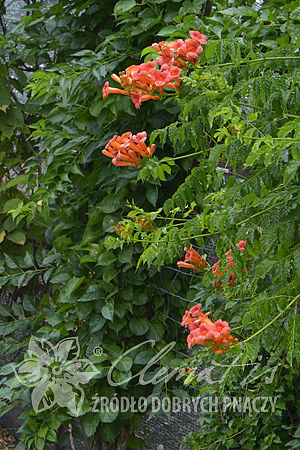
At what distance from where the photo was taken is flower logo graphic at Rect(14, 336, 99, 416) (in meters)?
1.71

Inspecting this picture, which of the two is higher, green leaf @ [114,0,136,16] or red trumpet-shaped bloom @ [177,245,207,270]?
green leaf @ [114,0,136,16]

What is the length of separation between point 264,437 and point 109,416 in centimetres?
51

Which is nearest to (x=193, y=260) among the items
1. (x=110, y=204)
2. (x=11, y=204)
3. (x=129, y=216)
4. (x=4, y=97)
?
(x=129, y=216)

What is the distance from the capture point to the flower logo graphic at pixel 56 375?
5.61 ft

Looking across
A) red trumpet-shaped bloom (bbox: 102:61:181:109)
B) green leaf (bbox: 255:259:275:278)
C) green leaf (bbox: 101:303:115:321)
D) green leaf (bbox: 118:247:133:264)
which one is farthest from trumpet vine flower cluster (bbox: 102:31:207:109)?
green leaf (bbox: 101:303:115:321)

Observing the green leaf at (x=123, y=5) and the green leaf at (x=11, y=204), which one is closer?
the green leaf at (x=123, y=5)

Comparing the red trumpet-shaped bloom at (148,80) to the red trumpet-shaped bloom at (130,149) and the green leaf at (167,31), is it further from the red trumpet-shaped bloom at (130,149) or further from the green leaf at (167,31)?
the green leaf at (167,31)

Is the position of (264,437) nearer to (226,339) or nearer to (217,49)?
(226,339)

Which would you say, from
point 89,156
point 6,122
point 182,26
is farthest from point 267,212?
point 6,122

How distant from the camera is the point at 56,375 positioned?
1.78 metres

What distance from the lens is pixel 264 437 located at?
1.38 m

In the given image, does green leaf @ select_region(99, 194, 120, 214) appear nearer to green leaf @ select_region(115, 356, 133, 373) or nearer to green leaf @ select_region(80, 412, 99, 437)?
green leaf @ select_region(115, 356, 133, 373)

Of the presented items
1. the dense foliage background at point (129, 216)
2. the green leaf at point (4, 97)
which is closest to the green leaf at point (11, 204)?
the dense foliage background at point (129, 216)

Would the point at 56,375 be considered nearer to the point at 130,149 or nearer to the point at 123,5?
the point at 130,149
